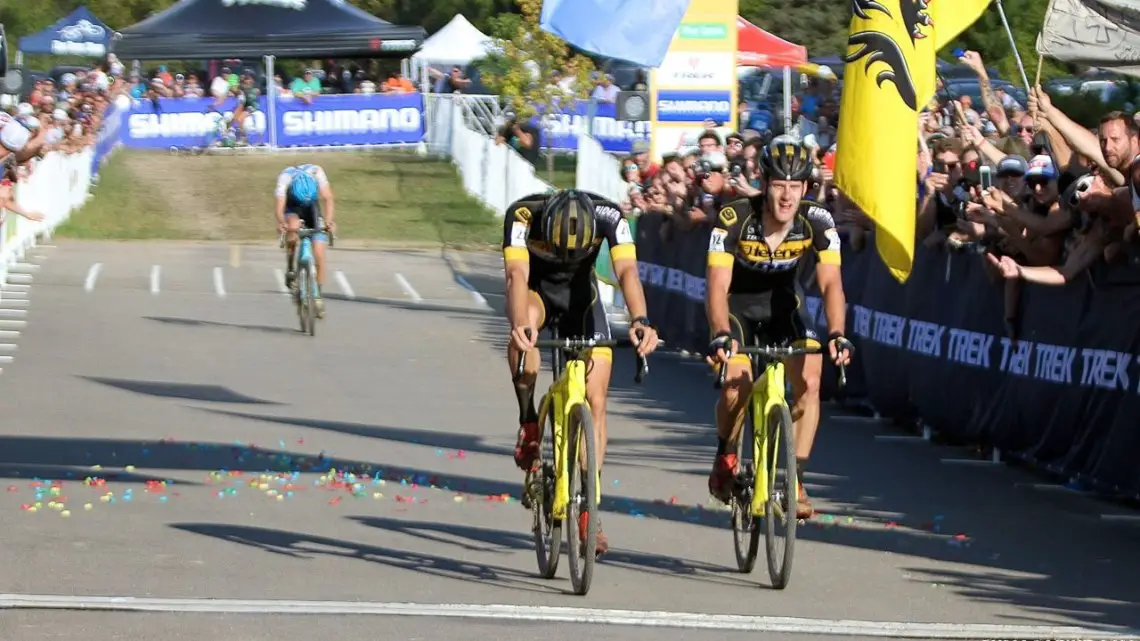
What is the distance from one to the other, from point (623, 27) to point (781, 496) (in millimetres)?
11181

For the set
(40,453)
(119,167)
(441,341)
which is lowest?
(119,167)

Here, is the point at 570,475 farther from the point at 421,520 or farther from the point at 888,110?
the point at 888,110

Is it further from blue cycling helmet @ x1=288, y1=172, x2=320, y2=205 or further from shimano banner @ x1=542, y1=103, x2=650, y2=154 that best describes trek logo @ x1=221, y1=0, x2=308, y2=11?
blue cycling helmet @ x1=288, y1=172, x2=320, y2=205

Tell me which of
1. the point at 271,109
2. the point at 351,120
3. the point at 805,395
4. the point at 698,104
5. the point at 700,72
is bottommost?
the point at 351,120

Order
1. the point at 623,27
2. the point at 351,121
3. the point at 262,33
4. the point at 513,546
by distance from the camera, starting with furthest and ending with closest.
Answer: the point at 351,121, the point at 262,33, the point at 623,27, the point at 513,546

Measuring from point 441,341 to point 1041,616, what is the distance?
1377 centimetres

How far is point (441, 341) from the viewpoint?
2150 centimetres

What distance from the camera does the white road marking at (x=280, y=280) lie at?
1069 inches

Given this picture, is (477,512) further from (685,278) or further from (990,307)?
(685,278)

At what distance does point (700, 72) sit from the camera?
24266 mm

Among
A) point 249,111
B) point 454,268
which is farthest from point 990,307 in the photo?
point 249,111

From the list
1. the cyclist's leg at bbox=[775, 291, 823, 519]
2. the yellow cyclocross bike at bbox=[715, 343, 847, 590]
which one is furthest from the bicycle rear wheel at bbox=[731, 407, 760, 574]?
the cyclist's leg at bbox=[775, 291, 823, 519]

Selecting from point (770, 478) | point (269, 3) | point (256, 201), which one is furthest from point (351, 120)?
point (770, 478)

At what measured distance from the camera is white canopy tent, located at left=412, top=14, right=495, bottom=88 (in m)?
54.6
